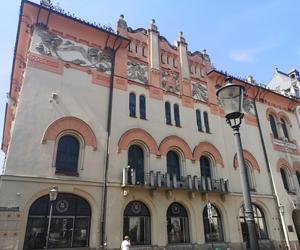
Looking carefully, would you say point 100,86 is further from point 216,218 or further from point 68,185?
point 216,218

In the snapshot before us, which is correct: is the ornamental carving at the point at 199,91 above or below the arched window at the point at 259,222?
above

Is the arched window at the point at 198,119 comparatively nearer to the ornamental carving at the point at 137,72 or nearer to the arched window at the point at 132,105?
the ornamental carving at the point at 137,72

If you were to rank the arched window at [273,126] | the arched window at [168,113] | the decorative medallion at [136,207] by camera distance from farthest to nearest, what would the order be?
the arched window at [273,126] < the arched window at [168,113] < the decorative medallion at [136,207]

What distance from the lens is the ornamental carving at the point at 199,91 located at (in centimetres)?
2036

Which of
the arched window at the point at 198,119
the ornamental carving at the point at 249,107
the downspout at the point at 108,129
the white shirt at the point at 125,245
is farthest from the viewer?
the ornamental carving at the point at 249,107

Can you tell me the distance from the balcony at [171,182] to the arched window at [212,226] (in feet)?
4.26

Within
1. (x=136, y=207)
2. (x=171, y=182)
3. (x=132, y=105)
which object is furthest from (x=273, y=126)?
(x=136, y=207)

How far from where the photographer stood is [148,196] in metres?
14.8

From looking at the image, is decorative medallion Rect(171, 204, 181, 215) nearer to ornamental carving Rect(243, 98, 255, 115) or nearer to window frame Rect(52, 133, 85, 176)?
window frame Rect(52, 133, 85, 176)

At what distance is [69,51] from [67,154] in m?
6.54

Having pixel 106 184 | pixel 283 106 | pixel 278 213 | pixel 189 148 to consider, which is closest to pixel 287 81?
pixel 283 106

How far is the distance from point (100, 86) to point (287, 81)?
89.3 ft

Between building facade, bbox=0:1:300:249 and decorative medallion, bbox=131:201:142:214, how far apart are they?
0.22 feet

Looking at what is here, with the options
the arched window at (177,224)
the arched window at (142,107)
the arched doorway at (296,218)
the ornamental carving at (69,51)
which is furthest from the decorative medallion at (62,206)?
the arched doorway at (296,218)
